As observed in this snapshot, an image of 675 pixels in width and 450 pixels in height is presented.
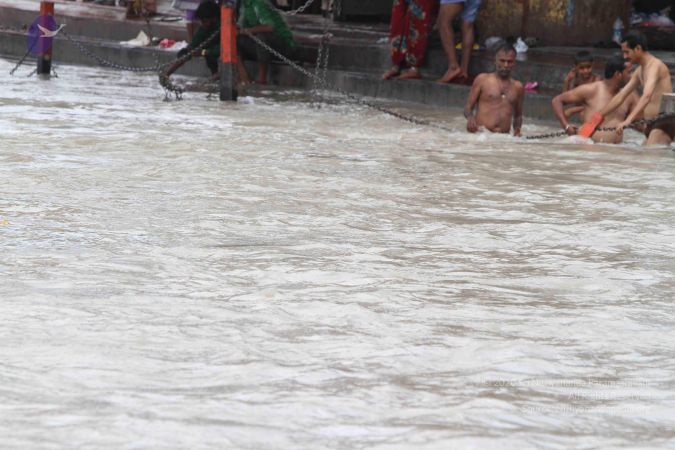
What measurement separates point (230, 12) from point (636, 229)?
6.88m

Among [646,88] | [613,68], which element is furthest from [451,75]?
[646,88]

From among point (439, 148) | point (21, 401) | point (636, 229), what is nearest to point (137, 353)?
point (21, 401)

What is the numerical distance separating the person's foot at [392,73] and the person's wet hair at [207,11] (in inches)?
77.9

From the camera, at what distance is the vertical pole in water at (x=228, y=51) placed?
41.9ft

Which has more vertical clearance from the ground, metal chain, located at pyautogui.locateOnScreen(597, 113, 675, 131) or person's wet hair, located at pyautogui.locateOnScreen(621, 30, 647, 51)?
person's wet hair, located at pyautogui.locateOnScreen(621, 30, 647, 51)

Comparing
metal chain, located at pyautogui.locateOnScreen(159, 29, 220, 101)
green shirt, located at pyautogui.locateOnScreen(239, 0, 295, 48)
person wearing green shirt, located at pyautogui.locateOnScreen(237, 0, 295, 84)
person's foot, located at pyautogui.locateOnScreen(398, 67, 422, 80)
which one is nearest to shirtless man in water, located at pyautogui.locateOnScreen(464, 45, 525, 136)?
person's foot, located at pyautogui.locateOnScreen(398, 67, 422, 80)

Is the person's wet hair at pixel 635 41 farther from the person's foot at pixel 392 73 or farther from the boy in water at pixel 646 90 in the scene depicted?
the person's foot at pixel 392 73

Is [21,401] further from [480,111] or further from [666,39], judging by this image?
[666,39]

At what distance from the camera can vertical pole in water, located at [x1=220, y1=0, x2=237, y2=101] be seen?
41.9ft

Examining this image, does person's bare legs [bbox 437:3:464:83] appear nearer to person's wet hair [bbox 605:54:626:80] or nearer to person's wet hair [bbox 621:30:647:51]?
person's wet hair [bbox 605:54:626:80]

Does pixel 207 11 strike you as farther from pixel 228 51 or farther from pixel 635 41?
pixel 635 41

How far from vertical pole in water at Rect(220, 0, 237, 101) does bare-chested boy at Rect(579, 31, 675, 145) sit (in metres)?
3.96

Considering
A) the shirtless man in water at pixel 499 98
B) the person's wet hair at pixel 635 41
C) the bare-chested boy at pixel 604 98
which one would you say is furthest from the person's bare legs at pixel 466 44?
the person's wet hair at pixel 635 41

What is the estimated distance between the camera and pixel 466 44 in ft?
43.8
